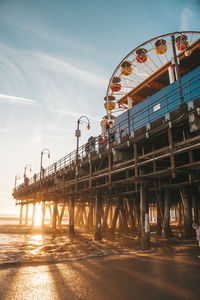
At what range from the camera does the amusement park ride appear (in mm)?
10344

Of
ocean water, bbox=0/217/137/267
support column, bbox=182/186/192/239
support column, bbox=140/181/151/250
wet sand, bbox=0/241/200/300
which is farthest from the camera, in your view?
support column, bbox=182/186/192/239

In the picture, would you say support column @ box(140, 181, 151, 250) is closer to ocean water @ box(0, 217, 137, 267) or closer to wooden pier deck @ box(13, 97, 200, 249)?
wooden pier deck @ box(13, 97, 200, 249)

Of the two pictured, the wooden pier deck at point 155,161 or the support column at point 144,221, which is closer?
the wooden pier deck at point 155,161

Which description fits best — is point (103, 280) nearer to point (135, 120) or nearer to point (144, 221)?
point (144, 221)

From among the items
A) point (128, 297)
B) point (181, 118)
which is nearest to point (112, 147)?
point (181, 118)

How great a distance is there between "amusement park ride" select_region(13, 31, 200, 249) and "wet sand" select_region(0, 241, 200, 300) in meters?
4.22

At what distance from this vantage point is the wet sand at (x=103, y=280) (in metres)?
4.86

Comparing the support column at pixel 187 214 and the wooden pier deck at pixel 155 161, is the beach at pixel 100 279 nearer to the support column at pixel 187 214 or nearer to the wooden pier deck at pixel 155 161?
the wooden pier deck at pixel 155 161

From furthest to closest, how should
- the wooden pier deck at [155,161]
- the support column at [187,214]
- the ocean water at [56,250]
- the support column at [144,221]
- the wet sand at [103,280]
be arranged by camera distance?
the support column at [187,214] < the support column at [144,221] < the wooden pier deck at [155,161] < the ocean water at [56,250] < the wet sand at [103,280]

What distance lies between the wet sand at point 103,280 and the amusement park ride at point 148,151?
4221mm

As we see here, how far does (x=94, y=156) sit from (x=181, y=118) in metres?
7.31

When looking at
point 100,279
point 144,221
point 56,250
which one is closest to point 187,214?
point 144,221

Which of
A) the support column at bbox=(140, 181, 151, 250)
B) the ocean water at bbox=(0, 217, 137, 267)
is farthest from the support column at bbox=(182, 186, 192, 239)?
the support column at bbox=(140, 181, 151, 250)

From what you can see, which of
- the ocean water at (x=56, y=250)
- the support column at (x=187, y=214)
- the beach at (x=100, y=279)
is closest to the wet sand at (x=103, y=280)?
the beach at (x=100, y=279)
